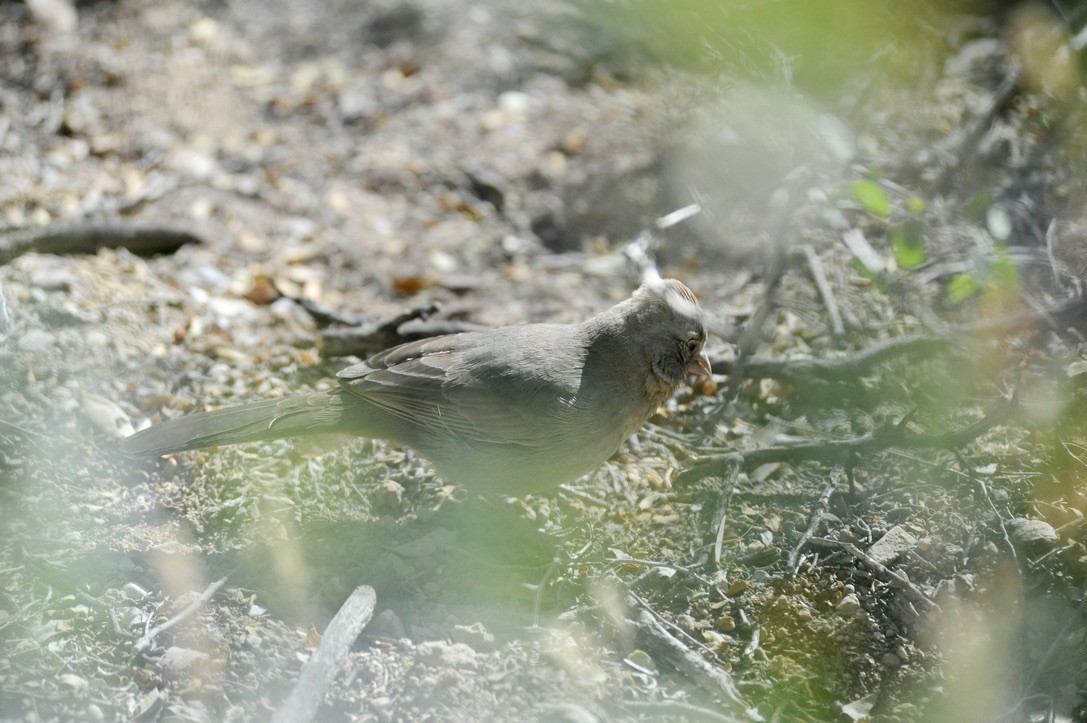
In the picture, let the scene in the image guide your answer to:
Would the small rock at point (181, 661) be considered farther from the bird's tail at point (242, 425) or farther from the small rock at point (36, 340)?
the small rock at point (36, 340)

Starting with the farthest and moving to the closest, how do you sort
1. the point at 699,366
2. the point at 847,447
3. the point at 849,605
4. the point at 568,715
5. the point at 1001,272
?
the point at 699,366
the point at 847,447
the point at 1001,272
the point at 849,605
the point at 568,715

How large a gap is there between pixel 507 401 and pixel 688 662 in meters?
1.24

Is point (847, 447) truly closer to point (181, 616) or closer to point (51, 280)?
point (181, 616)

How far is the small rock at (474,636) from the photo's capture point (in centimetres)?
342

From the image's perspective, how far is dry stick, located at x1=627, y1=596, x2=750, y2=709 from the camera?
3197 mm

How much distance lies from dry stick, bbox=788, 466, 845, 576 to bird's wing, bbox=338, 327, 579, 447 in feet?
3.32

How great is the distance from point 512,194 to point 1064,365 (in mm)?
3164

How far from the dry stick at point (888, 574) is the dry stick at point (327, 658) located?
167 centimetres

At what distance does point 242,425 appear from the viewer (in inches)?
150

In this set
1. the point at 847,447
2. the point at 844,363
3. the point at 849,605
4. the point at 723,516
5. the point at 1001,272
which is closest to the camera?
the point at 849,605

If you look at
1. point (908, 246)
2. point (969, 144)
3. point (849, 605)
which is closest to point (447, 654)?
point (849, 605)

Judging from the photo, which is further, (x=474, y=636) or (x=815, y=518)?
(x=815, y=518)

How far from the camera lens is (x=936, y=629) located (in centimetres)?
328

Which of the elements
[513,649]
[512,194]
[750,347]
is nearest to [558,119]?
[512,194]
